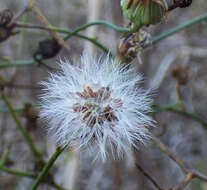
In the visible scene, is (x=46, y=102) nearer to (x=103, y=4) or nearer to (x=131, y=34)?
(x=131, y=34)

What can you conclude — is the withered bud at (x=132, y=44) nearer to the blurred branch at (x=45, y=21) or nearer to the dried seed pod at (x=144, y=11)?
the dried seed pod at (x=144, y=11)

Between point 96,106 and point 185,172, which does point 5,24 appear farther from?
point 185,172

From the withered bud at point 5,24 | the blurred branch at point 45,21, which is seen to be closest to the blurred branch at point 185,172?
the blurred branch at point 45,21

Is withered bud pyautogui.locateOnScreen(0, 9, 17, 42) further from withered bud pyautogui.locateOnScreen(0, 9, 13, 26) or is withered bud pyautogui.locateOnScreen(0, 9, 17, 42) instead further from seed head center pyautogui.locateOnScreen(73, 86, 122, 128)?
seed head center pyautogui.locateOnScreen(73, 86, 122, 128)

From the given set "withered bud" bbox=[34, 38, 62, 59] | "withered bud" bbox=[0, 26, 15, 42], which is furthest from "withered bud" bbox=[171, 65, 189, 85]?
"withered bud" bbox=[0, 26, 15, 42]

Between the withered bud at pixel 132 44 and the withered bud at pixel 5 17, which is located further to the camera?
the withered bud at pixel 5 17

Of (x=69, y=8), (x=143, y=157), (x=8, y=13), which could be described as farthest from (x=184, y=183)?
(x=69, y=8)
